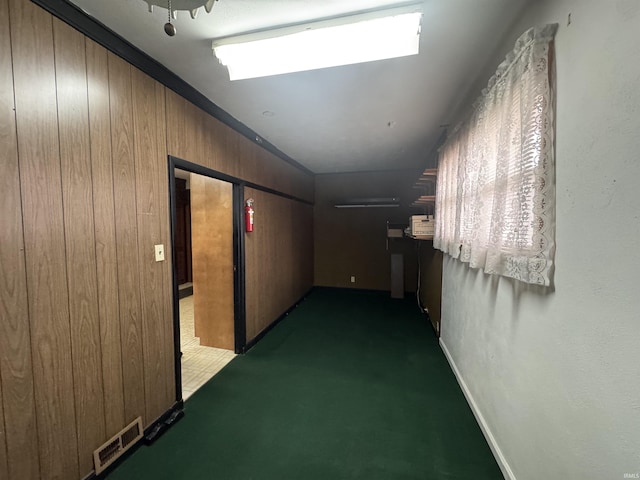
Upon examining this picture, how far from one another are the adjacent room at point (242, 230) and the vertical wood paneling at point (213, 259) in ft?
0.67

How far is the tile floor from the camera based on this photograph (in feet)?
7.64

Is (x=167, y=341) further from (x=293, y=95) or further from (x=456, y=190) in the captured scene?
(x=456, y=190)

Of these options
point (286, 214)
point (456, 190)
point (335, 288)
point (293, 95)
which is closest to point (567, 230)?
point (456, 190)

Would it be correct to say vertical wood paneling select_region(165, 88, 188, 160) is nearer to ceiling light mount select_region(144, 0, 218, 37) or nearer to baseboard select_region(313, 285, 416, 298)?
ceiling light mount select_region(144, 0, 218, 37)

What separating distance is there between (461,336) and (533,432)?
1109 mm

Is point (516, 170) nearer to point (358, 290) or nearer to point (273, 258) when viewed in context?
point (273, 258)

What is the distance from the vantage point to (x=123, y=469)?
1.48m

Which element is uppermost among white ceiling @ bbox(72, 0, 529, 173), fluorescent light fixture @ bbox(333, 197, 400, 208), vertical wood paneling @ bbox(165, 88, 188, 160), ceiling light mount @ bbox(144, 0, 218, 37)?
white ceiling @ bbox(72, 0, 529, 173)

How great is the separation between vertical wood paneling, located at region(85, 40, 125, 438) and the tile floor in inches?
30.4

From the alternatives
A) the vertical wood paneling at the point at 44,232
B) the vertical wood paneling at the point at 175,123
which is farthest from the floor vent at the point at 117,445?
the vertical wood paneling at the point at 175,123

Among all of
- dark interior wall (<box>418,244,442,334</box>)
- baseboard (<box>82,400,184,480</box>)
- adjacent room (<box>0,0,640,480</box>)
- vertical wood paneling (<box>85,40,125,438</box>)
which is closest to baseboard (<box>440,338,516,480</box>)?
adjacent room (<box>0,0,640,480</box>)

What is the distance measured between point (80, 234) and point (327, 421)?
1.95 meters

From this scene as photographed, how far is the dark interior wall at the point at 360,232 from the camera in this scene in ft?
17.1

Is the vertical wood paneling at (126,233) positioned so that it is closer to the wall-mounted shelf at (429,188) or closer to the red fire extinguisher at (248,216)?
the red fire extinguisher at (248,216)
